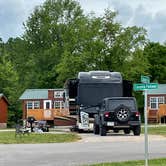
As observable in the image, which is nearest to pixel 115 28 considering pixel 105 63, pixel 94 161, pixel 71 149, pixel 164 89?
pixel 105 63

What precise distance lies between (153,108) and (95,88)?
36353mm

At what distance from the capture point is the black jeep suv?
3041cm

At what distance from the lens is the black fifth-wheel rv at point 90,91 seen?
33969 mm

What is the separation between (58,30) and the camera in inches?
3418

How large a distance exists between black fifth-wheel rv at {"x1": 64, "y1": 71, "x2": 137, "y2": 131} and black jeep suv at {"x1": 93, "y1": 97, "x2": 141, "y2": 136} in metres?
2.84

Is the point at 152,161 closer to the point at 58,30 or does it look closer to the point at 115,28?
the point at 115,28

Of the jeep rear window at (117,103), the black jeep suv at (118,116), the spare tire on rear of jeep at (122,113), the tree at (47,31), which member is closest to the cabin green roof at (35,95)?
the tree at (47,31)

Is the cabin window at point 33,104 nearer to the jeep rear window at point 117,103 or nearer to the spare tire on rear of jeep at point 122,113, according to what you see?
the jeep rear window at point 117,103

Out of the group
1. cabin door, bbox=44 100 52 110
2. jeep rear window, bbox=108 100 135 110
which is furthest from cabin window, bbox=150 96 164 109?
jeep rear window, bbox=108 100 135 110

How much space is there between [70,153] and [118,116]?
431 inches

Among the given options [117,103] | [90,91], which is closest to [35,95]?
Result: [90,91]

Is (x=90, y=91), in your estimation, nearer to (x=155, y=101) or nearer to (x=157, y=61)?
(x=155, y=101)

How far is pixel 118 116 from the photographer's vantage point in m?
30.5

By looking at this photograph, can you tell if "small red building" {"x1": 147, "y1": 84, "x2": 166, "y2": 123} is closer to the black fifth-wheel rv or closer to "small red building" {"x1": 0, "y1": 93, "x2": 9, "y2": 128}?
"small red building" {"x1": 0, "y1": 93, "x2": 9, "y2": 128}
